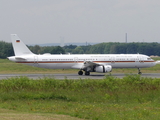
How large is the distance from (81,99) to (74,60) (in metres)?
23.4

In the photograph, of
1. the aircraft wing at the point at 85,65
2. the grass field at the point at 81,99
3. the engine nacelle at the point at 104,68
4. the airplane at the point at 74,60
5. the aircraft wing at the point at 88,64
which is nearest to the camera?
the grass field at the point at 81,99

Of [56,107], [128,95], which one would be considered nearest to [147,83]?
[128,95]

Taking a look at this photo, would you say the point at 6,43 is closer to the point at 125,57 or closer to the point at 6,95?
the point at 125,57

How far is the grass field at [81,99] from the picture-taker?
1495cm

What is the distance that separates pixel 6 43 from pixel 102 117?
304 ft

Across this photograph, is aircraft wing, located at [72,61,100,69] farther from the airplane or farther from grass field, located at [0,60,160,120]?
grass field, located at [0,60,160,120]

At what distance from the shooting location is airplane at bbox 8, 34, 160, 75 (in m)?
43.3

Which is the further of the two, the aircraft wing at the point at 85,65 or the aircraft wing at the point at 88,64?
the aircraft wing at the point at 85,65

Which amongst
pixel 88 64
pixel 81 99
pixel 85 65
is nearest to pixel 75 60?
pixel 85 65

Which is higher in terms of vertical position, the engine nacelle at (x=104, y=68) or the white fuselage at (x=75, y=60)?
the white fuselage at (x=75, y=60)

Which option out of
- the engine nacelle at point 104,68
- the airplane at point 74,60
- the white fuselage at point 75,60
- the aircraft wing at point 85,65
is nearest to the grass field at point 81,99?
the engine nacelle at point 104,68

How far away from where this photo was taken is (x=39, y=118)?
1332 cm

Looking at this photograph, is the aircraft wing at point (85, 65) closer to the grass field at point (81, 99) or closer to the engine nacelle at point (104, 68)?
the engine nacelle at point (104, 68)

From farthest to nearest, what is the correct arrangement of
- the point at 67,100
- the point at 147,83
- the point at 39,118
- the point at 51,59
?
the point at 51,59 < the point at 147,83 < the point at 67,100 < the point at 39,118
